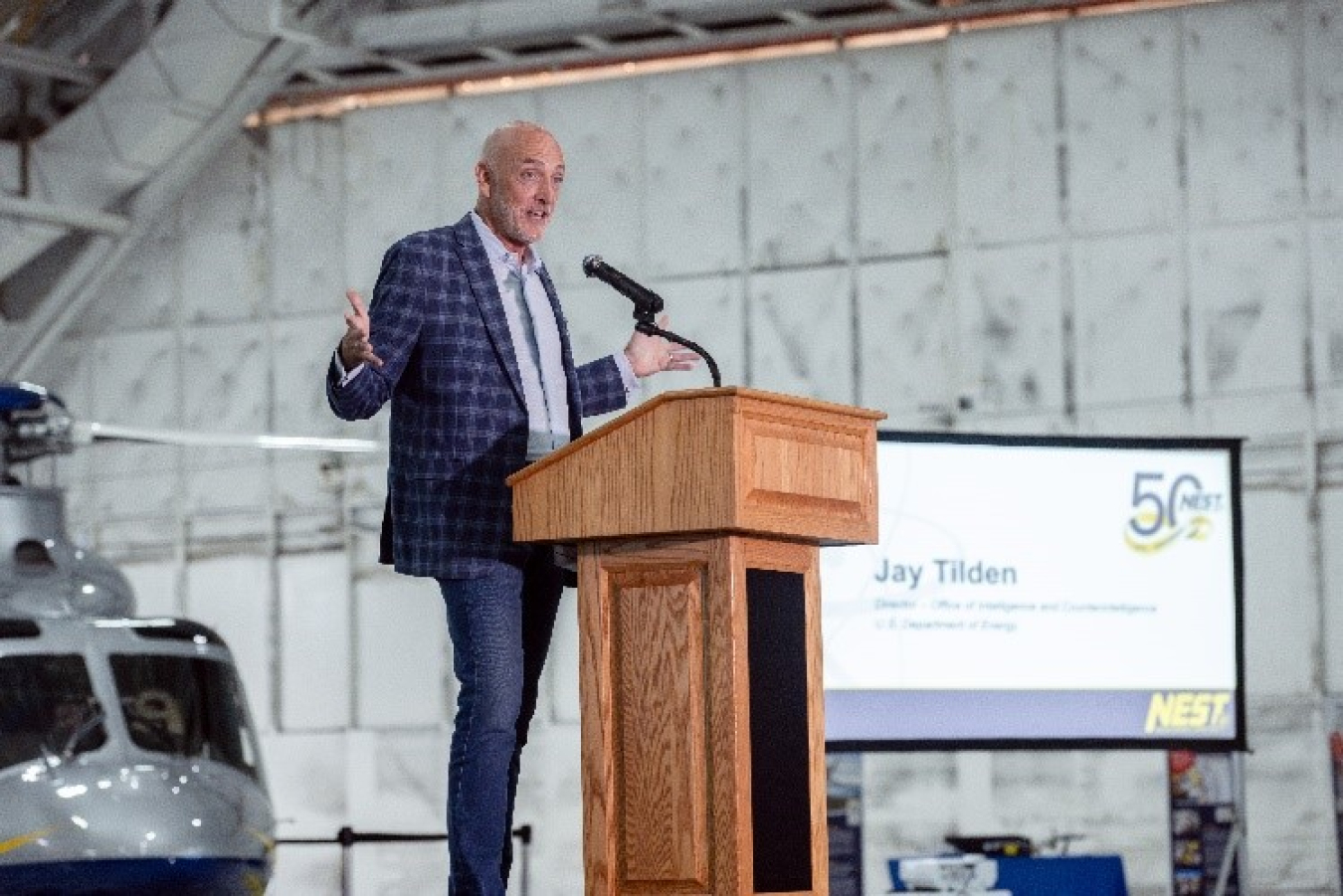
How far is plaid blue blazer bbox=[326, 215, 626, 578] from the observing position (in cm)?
404

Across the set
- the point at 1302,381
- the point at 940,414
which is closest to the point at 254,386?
the point at 940,414

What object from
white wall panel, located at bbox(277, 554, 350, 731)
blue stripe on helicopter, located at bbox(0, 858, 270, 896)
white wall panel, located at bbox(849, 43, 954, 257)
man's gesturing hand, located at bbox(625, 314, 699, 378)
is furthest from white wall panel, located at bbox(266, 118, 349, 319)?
man's gesturing hand, located at bbox(625, 314, 699, 378)

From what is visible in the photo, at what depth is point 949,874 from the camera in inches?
312

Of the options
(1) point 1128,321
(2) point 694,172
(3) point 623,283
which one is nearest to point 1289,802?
(1) point 1128,321

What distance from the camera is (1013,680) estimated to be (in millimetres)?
8750

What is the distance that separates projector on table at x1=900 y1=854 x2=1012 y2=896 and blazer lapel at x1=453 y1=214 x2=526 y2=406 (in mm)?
4234

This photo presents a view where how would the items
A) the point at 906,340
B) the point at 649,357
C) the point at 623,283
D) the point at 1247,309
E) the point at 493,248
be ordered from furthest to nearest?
the point at 906,340
the point at 1247,309
the point at 649,357
the point at 493,248
the point at 623,283

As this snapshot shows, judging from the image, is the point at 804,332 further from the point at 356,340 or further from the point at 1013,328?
the point at 356,340

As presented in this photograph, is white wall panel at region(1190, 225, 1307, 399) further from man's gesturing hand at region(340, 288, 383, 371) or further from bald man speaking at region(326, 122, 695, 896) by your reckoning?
man's gesturing hand at region(340, 288, 383, 371)

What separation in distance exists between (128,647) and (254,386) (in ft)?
17.6

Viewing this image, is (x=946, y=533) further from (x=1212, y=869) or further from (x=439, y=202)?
(x=439, y=202)

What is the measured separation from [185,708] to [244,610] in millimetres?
4975

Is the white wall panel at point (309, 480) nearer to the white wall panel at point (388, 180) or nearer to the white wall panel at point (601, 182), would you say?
the white wall panel at point (388, 180)

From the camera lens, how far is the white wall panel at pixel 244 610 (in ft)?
47.6
